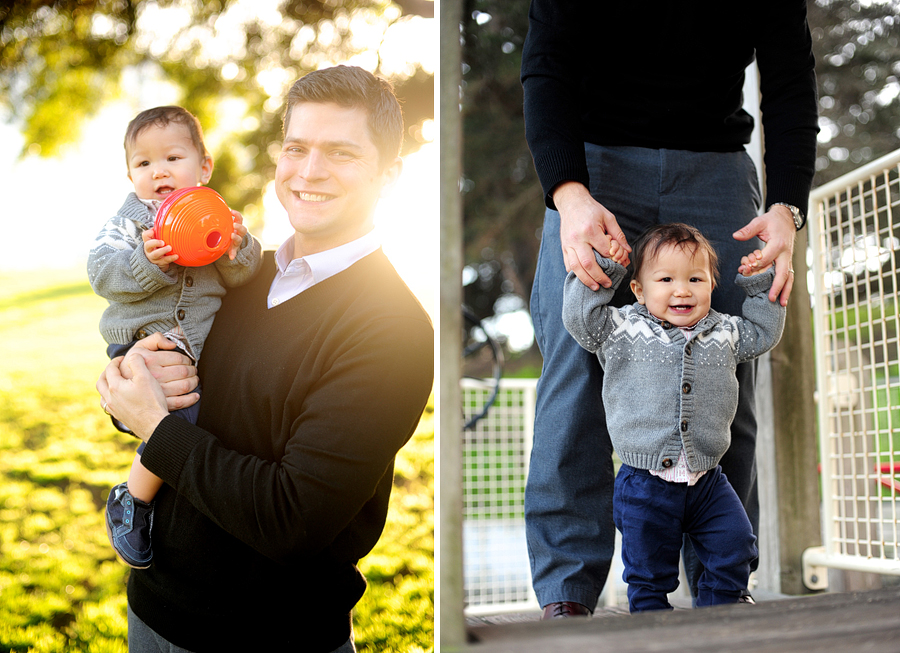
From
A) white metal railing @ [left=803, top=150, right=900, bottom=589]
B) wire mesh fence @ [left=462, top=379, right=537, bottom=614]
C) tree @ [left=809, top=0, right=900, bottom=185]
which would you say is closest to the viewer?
white metal railing @ [left=803, top=150, right=900, bottom=589]

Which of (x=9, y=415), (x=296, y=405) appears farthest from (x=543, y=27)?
(x=9, y=415)

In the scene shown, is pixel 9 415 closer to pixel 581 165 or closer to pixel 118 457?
pixel 118 457

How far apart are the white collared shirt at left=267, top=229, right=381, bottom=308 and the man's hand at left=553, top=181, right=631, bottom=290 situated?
18.8 inches

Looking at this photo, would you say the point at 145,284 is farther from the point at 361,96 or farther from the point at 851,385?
the point at 851,385

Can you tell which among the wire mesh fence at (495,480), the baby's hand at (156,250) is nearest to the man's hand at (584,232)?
the baby's hand at (156,250)

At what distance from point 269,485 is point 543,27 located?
1.22m

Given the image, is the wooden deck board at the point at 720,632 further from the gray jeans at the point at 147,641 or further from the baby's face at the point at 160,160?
the baby's face at the point at 160,160

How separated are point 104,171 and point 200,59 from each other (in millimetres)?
1237

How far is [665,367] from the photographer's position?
1542 millimetres

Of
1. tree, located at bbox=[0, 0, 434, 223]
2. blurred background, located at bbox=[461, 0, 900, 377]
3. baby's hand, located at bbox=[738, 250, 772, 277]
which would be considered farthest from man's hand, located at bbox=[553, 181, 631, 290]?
blurred background, located at bbox=[461, 0, 900, 377]

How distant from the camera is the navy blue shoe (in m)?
1.55

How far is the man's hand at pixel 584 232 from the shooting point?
1.49 m

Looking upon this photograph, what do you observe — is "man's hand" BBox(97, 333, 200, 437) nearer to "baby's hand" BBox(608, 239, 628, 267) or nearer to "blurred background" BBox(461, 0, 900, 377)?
"baby's hand" BBox(608, 239, 628, 267)

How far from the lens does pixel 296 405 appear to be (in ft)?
4.97
